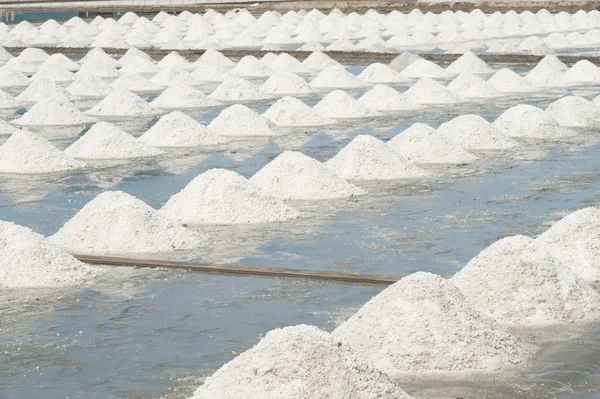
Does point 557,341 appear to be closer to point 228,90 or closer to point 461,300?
point 461,300

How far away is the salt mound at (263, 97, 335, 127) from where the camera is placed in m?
13.5

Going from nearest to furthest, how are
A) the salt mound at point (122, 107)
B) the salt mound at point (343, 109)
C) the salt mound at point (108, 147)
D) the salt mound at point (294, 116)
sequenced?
the salt mound at point (108, 147) → the salt mound at point (294, 116) → the salt mound at point (343, 109) → the salt mound at point (122, 107)

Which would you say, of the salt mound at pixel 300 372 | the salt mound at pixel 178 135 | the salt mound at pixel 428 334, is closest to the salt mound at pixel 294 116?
the salt mound at pixel 178 135

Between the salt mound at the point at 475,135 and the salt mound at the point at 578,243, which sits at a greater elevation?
the salt mound at the point at 475,135

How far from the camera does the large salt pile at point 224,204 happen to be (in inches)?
331

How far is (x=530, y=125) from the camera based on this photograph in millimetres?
12375

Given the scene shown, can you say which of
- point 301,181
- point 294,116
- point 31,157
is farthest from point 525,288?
point 294,116

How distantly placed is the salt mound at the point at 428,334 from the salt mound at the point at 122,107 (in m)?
9.65

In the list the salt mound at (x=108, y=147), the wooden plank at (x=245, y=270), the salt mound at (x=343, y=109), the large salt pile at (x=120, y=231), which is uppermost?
the salt mound at (x=343, y=109)

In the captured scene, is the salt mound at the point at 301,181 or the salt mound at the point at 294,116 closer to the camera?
the salt mound at the point at 301,181

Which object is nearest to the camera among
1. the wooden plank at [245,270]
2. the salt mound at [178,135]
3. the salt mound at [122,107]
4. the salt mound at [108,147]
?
the wooden plank at [245,270]

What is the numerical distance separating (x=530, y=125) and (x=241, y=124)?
2994 mm

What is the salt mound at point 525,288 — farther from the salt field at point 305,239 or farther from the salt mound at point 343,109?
the salt mound at point 343,109

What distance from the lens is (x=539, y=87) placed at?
55.2 ft
